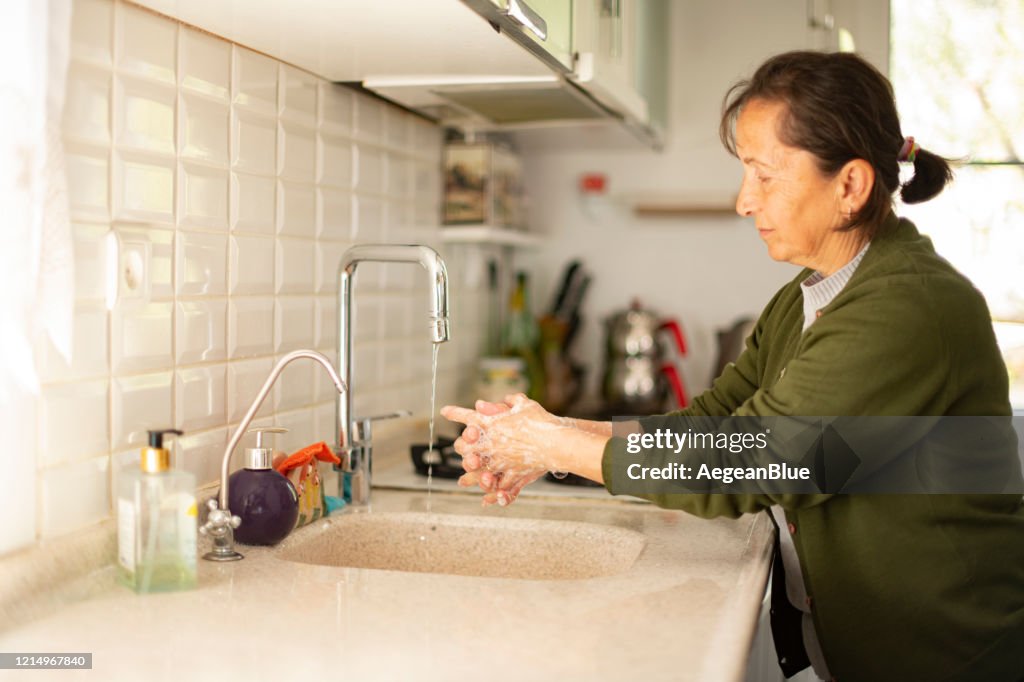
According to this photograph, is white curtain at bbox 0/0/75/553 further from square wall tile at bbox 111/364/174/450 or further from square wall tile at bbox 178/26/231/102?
square wall tile at bbox 178/26/231/102

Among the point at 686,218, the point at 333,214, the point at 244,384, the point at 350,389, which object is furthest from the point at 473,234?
the point at 244,384

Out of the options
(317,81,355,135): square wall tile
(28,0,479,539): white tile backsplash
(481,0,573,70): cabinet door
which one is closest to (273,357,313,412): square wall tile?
(28,0,479,539): white tile backsplash

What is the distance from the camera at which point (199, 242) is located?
1.49 meters

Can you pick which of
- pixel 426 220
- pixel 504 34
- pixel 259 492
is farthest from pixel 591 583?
pixel 426 220

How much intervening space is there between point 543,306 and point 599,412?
40cm

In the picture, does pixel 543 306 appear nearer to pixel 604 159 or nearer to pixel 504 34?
pixel 604 159

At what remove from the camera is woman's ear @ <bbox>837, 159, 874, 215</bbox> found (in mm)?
1312

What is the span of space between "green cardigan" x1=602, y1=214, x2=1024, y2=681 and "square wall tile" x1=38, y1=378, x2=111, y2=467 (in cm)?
60

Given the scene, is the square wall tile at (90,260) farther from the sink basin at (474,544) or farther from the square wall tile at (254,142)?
the sink basin at (474,544)

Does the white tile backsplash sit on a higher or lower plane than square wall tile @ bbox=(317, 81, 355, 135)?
lower

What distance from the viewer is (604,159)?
287 cm

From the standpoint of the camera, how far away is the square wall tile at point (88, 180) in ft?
4.01

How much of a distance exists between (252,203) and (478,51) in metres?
0.41

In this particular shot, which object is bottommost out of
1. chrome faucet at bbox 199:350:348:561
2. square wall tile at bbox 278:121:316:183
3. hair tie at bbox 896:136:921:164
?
chrome faucet at bbox 199:350:348:561
